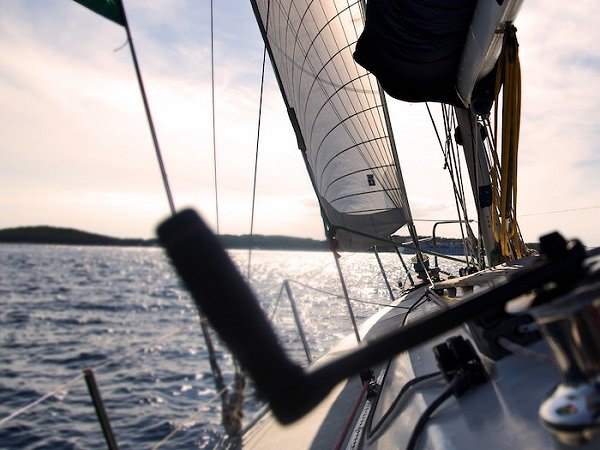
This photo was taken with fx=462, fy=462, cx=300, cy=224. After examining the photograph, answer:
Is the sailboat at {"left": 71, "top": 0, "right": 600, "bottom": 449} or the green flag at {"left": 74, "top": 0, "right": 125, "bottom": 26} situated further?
the green flag at {"left": 74, "top": 0, "right": 125, "bottom": 26}

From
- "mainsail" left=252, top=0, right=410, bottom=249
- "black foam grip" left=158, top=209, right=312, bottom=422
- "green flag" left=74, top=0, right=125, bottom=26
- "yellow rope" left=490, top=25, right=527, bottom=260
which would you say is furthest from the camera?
"mainsail" left=252, top=0, right=410, bottom=249

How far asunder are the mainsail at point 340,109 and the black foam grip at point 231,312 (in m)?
4.21

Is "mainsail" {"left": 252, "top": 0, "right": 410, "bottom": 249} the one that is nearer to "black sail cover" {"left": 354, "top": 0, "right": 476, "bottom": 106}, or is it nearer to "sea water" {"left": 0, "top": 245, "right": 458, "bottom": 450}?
"sea water" {"left": 0, "top": 245, "right": 458, "bottom": 450}

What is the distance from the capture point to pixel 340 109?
16.9 ft

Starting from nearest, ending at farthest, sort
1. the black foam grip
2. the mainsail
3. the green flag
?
the black foam grip
the green flag
the mainsail

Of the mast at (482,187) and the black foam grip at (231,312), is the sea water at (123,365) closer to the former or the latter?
the black foam grip at (231,312)

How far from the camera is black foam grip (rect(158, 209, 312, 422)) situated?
43cm

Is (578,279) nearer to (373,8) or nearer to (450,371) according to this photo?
(450,371)

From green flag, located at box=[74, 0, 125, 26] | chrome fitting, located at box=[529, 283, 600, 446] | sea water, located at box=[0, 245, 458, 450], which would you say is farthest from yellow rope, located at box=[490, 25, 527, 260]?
chrome fitting, located at box=[529, 283, 600, 446]

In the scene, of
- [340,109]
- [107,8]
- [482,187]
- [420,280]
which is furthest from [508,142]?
[420,280]

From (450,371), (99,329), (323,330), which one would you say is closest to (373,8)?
(450,371)

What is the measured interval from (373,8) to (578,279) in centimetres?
270

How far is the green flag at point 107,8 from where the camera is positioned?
1568mm

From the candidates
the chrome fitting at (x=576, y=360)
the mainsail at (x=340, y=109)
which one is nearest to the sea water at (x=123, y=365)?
the chrome fitting at (x=576, y=360)
